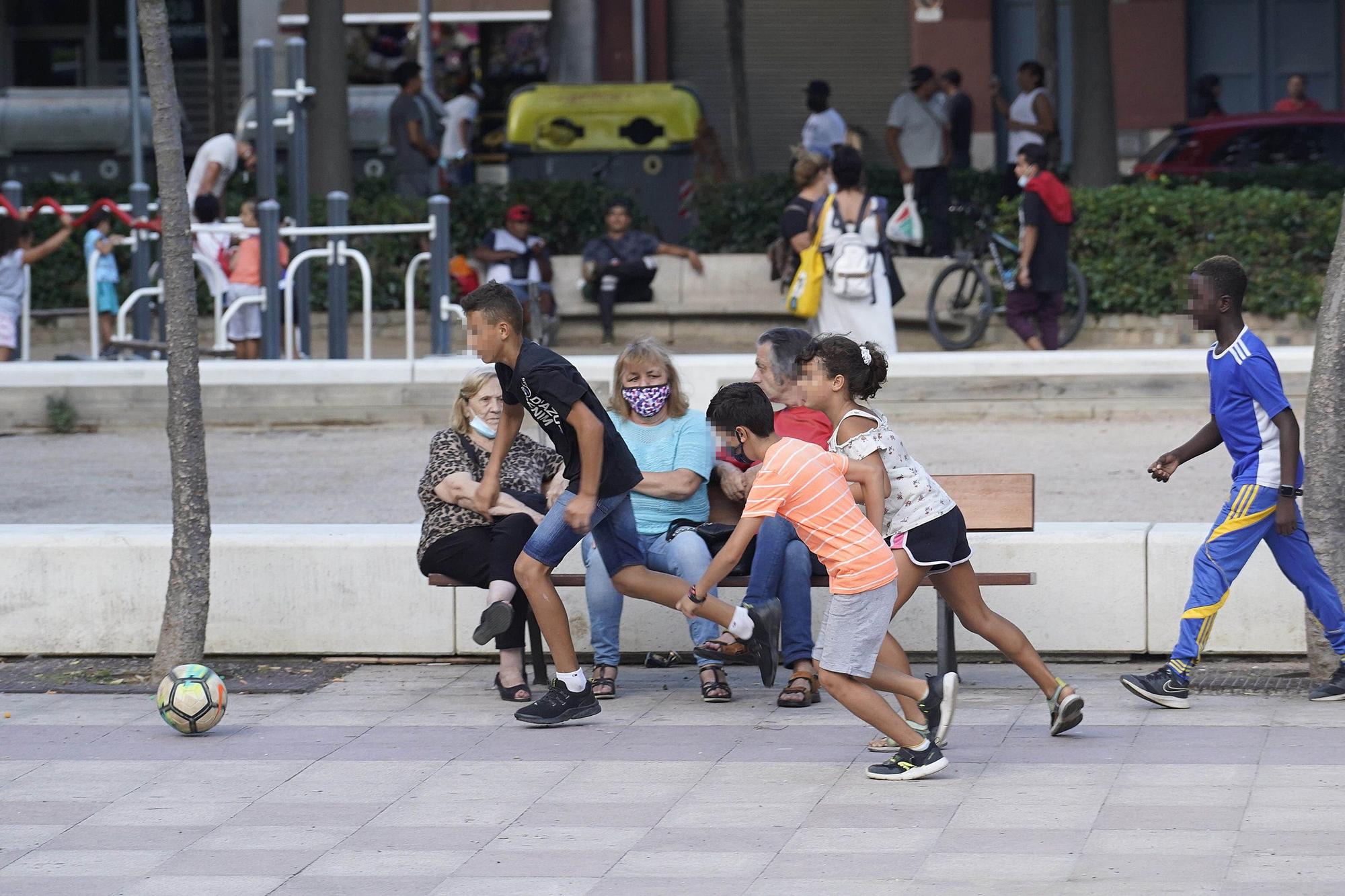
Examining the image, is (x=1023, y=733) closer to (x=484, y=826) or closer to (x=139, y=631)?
(x=484, y=826)

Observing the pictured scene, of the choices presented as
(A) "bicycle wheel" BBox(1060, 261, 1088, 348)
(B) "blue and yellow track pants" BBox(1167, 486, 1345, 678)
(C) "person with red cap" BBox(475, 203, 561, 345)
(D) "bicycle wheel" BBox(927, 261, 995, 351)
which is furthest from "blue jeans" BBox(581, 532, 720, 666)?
(C) "person with red cap" BBox(475, 203, 561, 345)

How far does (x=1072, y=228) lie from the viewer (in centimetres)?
1614

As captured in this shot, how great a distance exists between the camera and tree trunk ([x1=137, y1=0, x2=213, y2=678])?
23.8 ft

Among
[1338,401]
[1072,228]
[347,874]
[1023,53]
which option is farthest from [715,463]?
[1023,53]

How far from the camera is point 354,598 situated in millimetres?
7699

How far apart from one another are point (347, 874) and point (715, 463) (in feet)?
8.94

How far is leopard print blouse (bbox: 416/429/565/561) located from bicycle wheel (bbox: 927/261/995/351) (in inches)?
342

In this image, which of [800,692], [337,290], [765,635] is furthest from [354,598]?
[337,290]

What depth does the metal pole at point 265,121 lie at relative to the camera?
48.9 ft

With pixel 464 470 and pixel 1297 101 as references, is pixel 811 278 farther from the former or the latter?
pixel 1297 101

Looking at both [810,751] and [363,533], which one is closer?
[810,751]

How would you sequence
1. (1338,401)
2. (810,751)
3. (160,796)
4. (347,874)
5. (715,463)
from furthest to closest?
1. (715,463)
2. (1338,401)
3. (810,751)
4. (160,796)
5. (347,874)

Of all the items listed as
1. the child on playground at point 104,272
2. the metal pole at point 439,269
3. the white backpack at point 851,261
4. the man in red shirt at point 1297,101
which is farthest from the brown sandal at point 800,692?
the man in red shirt at point 1297,101

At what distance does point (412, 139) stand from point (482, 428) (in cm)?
1298
